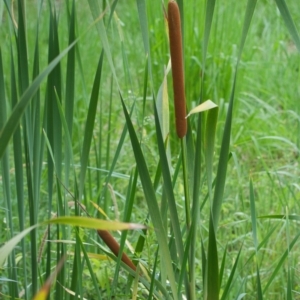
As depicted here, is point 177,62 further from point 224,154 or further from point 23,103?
point 23,103

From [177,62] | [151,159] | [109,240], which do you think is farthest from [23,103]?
[151,159]

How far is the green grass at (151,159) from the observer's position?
3.25 feet

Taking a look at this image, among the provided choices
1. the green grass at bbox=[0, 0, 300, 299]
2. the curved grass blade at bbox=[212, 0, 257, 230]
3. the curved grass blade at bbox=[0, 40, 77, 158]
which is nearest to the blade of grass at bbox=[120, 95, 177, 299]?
the green grass at bbox=[0, 0, 300, 299]

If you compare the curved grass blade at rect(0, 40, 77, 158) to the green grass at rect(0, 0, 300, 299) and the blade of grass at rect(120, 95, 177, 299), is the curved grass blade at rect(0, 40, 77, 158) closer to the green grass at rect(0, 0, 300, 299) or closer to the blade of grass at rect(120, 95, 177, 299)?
the green grass at rect(0, 0, 300, 299)

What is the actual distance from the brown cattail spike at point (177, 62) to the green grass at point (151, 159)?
4cm

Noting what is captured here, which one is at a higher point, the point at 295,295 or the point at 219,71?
the point at 219,71

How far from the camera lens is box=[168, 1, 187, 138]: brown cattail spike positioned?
91 centimetres

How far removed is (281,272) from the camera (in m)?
1.76

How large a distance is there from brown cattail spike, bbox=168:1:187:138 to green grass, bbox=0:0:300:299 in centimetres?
4

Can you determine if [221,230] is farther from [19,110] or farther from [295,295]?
[19,110]

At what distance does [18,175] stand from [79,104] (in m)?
2.05

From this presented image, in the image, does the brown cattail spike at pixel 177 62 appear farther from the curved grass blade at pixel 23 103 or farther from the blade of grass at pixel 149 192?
the curved grass blade at pixel 23 103

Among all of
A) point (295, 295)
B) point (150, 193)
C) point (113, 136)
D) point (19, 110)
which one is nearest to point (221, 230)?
point (295, 295)

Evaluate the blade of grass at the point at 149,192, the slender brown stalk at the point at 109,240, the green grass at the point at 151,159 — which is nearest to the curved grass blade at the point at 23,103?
the green grass at the point at 151,159
